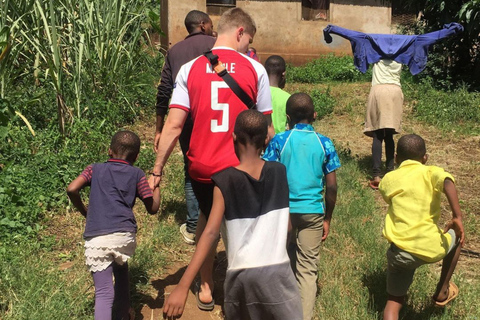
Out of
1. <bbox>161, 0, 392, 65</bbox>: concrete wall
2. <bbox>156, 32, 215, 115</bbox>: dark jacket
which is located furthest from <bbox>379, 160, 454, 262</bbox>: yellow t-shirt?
<bbox>161, 0, 392, 65</bbox>: concrete wall

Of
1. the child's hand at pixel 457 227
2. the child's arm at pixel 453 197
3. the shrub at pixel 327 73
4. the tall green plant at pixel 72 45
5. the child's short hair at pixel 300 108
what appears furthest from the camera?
the shrub at pixel 327 73

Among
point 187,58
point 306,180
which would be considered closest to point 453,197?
point 306,180

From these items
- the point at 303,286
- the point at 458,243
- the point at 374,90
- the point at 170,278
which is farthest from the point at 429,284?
the point at 374,90

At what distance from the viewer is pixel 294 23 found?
47.3 ft

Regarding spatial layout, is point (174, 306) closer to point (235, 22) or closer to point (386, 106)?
point (235, 22)

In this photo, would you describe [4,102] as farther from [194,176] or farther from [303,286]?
[303,286]

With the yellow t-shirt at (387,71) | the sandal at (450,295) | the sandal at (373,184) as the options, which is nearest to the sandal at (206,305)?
the sandal at (450,295)

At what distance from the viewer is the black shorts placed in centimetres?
375

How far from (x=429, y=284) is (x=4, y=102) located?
4.56 metres

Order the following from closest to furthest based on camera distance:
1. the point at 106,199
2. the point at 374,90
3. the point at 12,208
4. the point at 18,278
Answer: the point at 106,199 → the point at 18,278 → the point at 12,208 → the point at 374,90

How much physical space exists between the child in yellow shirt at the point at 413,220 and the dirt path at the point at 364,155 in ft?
4.28

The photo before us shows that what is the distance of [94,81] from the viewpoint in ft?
24.2

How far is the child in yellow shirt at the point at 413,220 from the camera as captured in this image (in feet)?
11.8

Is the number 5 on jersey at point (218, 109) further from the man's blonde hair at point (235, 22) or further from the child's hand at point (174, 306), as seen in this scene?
the child's hand at point (174, 306)
